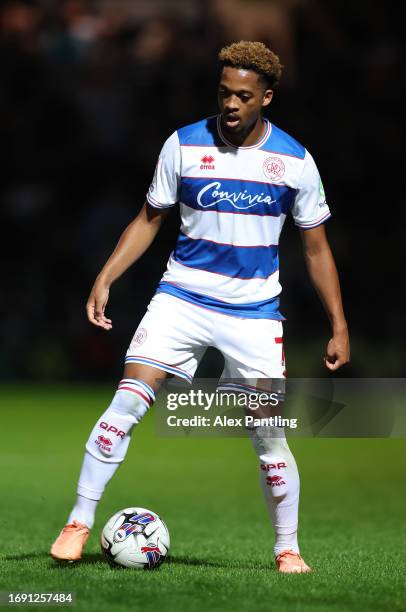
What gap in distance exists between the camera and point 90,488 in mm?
6000

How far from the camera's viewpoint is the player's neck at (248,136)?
621 cm

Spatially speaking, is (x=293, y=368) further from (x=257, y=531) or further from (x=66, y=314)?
(x=257, y=531)

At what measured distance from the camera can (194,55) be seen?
19.2 meters

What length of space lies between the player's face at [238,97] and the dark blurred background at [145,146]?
10.0 meters

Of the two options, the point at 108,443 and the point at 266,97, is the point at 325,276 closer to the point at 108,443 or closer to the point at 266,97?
A: the point at 266,97

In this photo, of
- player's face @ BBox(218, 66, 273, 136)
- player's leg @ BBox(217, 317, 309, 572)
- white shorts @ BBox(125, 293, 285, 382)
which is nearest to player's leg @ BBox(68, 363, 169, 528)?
white shorts @ BBox(125, 293, 285, 382)

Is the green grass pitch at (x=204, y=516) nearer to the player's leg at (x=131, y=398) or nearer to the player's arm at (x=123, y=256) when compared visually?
the player's leg at (x=131, y=398)

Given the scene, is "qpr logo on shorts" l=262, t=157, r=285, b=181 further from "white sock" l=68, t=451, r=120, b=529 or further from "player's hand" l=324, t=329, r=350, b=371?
"white sock" l=68, t=451, r=120, b=529

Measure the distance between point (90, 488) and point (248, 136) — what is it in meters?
1.92

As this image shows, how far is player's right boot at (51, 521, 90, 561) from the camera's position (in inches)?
233

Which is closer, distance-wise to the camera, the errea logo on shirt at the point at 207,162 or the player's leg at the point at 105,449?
the player's leg at the point at 105,449

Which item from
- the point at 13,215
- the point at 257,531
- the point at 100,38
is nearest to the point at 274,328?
the point at 257,531

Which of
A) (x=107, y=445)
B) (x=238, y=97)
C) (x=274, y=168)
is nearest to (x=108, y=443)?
(x=107, y=445)
